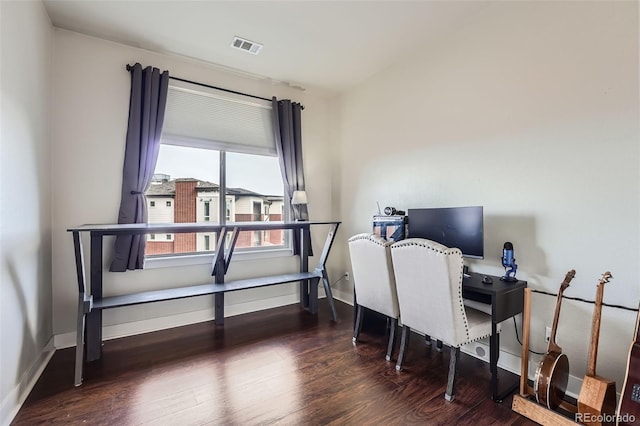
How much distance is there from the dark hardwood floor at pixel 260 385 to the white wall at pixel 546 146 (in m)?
0.73

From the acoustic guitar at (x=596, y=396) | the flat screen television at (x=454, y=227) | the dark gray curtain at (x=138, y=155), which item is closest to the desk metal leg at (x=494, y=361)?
the acoustic guitar at (x=596, y=396)

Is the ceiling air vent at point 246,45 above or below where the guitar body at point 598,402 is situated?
above

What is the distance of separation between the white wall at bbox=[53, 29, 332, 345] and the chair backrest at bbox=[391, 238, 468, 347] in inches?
85.9

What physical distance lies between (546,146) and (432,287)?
50.2 inches

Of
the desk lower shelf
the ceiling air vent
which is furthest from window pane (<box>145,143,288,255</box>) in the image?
the ceiling air vent

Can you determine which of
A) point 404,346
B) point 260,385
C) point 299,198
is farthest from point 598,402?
point 299,198

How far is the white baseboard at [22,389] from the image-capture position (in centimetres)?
164

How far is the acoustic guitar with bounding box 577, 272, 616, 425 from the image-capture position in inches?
58.7

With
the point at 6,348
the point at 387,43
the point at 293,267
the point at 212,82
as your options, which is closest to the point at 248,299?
the point at 293,267

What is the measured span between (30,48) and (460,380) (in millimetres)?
3842

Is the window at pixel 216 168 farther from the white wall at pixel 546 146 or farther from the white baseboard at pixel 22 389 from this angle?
the white wall at pixel 546 146

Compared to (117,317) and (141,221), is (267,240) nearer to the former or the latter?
(141,221)

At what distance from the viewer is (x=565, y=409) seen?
5.52ft

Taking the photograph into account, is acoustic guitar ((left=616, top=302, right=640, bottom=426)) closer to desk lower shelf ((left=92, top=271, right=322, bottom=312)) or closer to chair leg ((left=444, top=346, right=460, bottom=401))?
chair leg ((left=444, top=346, right=460, bottom=401))
